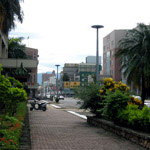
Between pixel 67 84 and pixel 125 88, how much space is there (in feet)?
343

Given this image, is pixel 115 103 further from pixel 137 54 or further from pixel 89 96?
pixel 137 54

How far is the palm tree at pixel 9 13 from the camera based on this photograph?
586 inches

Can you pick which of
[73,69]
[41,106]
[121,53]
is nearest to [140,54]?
[121,53]

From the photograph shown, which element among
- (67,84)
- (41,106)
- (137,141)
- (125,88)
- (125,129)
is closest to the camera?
(137,141)

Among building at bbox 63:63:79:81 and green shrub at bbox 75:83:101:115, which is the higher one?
building at bbox 63:63:79:81

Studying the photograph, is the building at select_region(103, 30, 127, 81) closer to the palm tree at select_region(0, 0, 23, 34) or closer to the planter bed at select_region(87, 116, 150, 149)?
the palm tree at select_region(0, 0, 23, 34)

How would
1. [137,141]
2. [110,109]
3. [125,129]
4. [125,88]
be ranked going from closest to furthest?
[137,141] → [125,129] → [110,109] → [125,88]

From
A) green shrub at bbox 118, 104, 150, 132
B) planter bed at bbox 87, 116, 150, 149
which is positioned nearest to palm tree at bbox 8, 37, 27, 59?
planter bed at bbox 87, 116, 150, 149

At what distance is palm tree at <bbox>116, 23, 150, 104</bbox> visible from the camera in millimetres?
25883

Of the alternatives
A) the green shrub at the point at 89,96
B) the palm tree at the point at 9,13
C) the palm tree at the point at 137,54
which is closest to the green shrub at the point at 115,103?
the green shrub at the point at 89,96

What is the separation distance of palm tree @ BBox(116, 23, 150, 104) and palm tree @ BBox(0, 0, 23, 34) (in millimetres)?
12538

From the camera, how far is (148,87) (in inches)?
1109

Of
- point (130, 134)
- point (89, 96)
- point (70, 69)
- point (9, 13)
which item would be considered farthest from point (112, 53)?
point (70, 69)

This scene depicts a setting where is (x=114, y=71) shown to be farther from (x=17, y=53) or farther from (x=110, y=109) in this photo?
(x=110, y=109)
